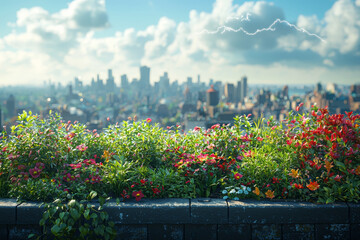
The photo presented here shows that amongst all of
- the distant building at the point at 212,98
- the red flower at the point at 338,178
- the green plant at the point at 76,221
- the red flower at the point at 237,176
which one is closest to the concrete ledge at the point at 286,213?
the red flower at the point at 338,178

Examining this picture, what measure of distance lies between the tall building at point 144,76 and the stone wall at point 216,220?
527ft

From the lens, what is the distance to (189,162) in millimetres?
4062

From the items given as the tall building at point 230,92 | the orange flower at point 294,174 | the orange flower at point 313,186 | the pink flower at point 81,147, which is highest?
the tall building at point 230,92

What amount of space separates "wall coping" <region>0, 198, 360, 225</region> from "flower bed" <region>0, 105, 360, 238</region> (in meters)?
0.16

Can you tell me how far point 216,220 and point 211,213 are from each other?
4.3 inches

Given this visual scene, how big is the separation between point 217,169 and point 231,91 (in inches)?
4687

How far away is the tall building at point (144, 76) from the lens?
162600mm

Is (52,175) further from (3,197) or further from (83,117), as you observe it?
(83,117)

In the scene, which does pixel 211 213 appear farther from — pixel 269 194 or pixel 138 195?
pixel 138 195

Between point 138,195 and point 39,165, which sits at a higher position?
point 39,165

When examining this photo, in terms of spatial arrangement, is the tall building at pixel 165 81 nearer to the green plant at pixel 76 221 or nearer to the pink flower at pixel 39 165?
the pink flower at pixel 39 165

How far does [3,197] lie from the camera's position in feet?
12.6

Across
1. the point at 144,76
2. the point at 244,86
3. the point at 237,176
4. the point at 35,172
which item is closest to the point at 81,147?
the point at 35,172

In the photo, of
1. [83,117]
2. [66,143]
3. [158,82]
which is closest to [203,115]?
[83,117]
